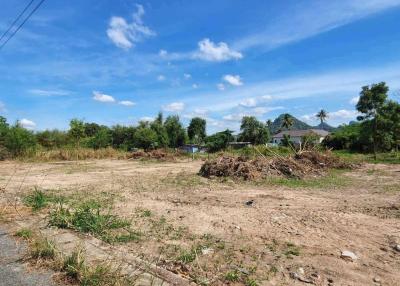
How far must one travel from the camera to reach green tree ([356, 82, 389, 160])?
69.9 feet

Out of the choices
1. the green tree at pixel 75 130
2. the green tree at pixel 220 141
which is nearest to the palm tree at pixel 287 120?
the green tree at pixel 220 141

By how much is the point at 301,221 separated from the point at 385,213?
2.04m

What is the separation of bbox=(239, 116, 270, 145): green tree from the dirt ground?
182ft

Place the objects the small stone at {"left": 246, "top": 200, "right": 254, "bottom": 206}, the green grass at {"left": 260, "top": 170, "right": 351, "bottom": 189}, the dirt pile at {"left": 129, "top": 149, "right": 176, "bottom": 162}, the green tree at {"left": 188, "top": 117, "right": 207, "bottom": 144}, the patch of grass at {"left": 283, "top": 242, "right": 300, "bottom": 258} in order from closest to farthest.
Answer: the patch of grass at {"left": 283, "top": 242, "right": 300, "bottom": 258} → the small stone at {"left": 246, "top": 200, "right": 254, "bottom": 206} → the green grass at {"left": 260, "top": 170, "right": 351, "bottom": 189} → the dirt pile at {"left": 129, "top": 149, "right": 176, "bottom": 162} → the green tree at {"left": 188, "top": 117, "right": 207, "bottom": 144}

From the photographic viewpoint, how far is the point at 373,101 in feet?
70.1

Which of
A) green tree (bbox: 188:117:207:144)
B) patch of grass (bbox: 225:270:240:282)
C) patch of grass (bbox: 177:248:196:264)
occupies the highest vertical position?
green tree (bbox: 188:117:207:144)

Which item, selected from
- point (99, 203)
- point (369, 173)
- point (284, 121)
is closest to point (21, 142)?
point (99, 203)

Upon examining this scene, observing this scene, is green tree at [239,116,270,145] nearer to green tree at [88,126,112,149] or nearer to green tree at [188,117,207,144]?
green tree at [188,117,207,144]

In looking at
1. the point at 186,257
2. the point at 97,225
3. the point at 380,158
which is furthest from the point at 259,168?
the point at 380,158

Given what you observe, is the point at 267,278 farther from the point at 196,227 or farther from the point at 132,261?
the point at 196,227

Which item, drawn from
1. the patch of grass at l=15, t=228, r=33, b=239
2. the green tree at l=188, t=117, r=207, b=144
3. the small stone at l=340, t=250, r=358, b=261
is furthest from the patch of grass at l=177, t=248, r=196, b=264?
the green tree at l=188, t=117, r=207, b=144

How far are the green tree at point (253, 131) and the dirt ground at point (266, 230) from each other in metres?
55.5

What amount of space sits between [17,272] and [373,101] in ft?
72.7

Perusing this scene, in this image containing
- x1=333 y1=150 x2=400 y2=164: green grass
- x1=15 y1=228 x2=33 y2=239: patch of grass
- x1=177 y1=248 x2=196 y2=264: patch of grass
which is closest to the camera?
x1=177 y1=248 x2=196 y2=264: patch of grass
